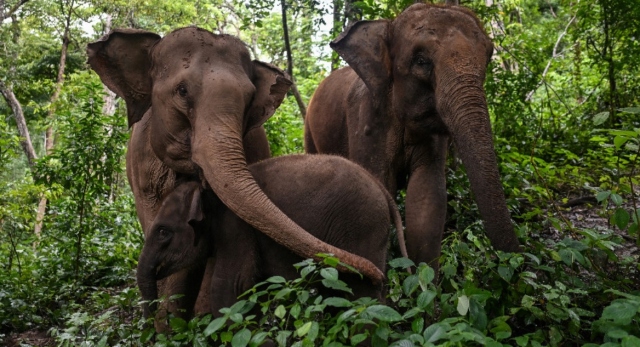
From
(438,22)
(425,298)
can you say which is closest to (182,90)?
(438,22)

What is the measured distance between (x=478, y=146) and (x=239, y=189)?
1372 mm

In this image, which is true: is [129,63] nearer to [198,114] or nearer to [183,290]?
[198,114]

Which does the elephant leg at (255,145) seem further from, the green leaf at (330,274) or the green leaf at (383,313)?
the green leaf at (383,313)

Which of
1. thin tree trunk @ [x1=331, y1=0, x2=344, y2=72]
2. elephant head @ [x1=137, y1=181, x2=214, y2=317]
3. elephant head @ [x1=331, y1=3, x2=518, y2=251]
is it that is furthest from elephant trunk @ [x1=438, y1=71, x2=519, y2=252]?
thin tree trunk @ [x1=331, y1=0, x2=344, y2=72]

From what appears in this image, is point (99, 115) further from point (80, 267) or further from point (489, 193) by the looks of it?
point (489, 193)

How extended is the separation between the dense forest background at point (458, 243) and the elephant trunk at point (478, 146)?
0.15 metres

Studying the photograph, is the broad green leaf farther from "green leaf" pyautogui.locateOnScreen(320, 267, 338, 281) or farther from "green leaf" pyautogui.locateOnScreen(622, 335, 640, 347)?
"green leaf" pyautogui.locateOnScreen(622, 335, 640, 347)

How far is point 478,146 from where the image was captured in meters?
4.46

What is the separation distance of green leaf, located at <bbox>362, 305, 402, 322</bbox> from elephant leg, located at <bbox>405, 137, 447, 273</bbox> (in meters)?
Answer: 2.54

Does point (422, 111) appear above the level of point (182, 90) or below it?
below

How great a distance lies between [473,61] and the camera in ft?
15.7

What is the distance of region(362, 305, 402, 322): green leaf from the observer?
3.01 m

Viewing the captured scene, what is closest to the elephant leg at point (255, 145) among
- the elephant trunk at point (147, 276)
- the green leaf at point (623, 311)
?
the elephant trunk at point (147, 276)

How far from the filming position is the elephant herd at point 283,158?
172 inches
